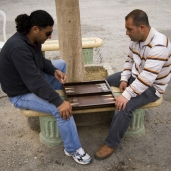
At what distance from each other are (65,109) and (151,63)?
967mm

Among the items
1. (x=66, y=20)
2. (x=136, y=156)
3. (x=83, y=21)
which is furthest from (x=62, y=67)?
(x=83, y=21)

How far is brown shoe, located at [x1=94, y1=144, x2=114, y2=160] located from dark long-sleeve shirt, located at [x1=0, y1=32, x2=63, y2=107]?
0.74 m

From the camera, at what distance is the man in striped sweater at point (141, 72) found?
288 centimetres

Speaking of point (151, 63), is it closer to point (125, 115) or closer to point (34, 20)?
point (125, 115)

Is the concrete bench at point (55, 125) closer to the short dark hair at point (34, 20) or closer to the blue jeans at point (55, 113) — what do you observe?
the blue jeans at point (55, 113)

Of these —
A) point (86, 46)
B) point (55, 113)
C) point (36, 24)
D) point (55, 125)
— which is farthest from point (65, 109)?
point (86, 46)

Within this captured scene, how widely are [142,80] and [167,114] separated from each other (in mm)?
1262

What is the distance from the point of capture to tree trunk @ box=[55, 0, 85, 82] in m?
3.50

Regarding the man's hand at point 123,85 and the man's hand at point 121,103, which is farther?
the man's hand at point 123,85

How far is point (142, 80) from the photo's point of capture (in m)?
2.93

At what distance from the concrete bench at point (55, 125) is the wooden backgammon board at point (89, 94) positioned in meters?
0.07

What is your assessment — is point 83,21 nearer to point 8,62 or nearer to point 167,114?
point 167,114

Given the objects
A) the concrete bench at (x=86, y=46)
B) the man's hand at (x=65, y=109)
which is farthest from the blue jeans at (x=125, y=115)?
the concrete bench at (x=86, y=46)

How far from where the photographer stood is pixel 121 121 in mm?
3047
